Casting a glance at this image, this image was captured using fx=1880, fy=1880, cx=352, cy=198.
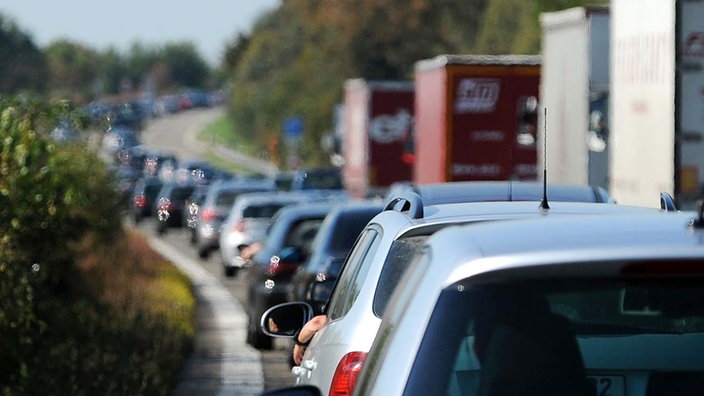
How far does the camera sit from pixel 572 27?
22.5 m

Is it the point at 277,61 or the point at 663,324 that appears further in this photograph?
the point at 277,61

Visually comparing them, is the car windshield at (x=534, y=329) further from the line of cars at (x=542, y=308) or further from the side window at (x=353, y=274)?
the side window at (x=353, y=274)

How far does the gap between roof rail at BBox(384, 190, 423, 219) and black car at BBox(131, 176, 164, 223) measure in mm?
50544

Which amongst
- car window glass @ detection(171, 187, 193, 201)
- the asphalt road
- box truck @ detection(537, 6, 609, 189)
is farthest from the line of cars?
car window glass @ detection(171, 187, 193, 201)

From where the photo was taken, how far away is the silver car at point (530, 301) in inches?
159

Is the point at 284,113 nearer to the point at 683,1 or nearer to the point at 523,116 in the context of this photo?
the point at 523,116

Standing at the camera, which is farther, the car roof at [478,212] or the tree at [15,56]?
the tree at [15,56]

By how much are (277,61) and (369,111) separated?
71984mm

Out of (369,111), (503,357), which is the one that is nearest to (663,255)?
(503,357)

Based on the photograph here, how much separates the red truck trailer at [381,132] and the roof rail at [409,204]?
98.1 feet

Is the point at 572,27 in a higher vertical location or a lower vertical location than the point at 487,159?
higher

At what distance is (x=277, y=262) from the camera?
58.8 ft

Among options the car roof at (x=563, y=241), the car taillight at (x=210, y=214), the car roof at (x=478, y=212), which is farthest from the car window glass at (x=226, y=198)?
the car roof at (x=563, y=241)

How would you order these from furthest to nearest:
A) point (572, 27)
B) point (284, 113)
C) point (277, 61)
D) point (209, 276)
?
point (277, 61), point (284, 113), point (209, 276), point (572, 27)
